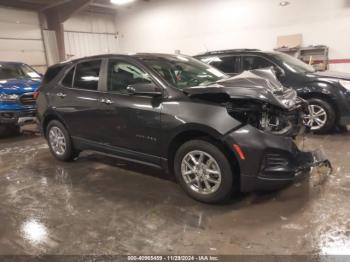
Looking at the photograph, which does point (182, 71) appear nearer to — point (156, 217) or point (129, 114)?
point (129, 114)

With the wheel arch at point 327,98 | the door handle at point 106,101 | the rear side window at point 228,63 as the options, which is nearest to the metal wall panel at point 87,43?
the rear side window at point 228,63

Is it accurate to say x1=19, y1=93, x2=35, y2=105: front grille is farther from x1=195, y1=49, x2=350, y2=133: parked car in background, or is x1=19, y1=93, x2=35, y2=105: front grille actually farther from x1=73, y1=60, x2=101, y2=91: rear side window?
x1=195, y1=49, x2=350, y2=133: parked car in background

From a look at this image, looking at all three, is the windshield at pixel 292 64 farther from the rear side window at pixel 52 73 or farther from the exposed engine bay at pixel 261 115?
the rear side window at pixel 52 73

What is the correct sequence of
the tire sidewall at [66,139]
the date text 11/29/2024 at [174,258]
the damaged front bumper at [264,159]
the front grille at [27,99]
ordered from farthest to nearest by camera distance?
the front grille at [27,99]
the tire sidewall at [66,139]
the damaged front bumper at [264,159]
the date text 11/29/2024 at [174,258]

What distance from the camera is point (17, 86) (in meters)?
6.52

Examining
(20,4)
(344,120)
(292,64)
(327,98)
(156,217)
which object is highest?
(20,4)

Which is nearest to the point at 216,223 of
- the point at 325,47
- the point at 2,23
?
the point at 325,47

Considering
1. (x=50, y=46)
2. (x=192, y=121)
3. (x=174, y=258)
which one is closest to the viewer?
(x=174, y=258)

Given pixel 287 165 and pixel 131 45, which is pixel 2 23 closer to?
pixel 131 45

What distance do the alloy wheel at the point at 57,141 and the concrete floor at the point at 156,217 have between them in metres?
0.53

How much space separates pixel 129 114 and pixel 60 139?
5.35 feet

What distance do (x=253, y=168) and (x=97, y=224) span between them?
1.46 metres

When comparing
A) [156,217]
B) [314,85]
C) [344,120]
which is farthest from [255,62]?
[156,217]

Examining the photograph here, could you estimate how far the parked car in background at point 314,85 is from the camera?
200 inches
